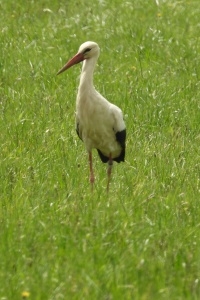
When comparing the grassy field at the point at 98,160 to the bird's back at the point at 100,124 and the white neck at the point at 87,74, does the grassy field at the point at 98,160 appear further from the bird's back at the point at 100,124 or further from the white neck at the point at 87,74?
the white neck at the point at 87,74

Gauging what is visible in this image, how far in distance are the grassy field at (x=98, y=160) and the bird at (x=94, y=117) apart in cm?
19

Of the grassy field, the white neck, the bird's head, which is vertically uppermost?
the bird's head

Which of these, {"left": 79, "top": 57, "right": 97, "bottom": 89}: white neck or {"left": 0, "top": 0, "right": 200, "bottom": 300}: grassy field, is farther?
{"left": 79, "top": 57, "right": 97, "bottom": 89}: white neck

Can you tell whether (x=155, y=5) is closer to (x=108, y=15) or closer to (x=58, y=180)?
(x=108, y=15)

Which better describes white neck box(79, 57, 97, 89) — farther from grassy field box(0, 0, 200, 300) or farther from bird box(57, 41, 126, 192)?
grassy field box(0, 0, 200, 300)

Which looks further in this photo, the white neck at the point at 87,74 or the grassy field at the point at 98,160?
the white neck at the point at 87,74

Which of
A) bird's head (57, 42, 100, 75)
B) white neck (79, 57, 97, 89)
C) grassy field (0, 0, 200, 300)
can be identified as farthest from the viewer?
bird's head (57, 42, 100, 75)

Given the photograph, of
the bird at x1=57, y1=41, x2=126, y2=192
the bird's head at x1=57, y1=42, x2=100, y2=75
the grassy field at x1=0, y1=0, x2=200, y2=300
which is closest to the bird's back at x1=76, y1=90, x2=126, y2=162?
the bird at x1=57, y1=41, x2=126, y2=192

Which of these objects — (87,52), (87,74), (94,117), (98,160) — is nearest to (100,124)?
(94,117)

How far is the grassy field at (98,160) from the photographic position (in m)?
5.91

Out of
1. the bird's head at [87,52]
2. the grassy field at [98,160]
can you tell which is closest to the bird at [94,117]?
the bird's head at [87,52]

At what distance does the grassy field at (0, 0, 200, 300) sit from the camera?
5906 mm

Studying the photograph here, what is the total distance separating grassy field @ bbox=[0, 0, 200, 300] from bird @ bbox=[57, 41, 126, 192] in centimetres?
19

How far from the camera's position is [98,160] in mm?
8938
